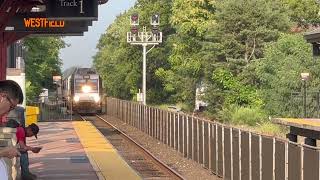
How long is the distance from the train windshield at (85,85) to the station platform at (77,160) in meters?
21.6

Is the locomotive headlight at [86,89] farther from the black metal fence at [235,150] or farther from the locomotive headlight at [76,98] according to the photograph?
the black metal fence at [235,150]

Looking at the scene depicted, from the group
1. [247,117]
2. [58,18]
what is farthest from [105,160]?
[247,117]

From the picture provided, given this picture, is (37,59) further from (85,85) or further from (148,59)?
(148,59)

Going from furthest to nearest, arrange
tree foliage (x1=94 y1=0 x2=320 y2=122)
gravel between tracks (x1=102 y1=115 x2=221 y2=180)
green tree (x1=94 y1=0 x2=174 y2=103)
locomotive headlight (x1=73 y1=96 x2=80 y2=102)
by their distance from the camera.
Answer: green tree (x1=94 y1=0 x2=174 y2=103) < locomotive headlight (x1=73 y1=96 x2=80 y2=102) < tree foliage (x1=94 y1=0 x2=320 y2=122) < gravel between tracks (x1=102 y1=115 x2=221 y2=180)

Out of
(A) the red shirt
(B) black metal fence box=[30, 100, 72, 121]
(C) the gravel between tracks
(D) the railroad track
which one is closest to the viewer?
(A) the red shirt

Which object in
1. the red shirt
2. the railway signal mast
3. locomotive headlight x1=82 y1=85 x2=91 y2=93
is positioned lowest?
the red shirt

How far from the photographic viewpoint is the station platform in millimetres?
16500

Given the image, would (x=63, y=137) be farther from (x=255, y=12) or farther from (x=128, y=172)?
(x=255, y=12)

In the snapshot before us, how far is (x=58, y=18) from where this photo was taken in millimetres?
12953

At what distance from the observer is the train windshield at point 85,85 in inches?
2024

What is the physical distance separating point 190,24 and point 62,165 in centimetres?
3890

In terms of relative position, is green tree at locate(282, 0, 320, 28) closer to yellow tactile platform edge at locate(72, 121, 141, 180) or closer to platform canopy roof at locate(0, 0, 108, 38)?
yellow tactile platform edge at locate(72, 121, 141, 180)

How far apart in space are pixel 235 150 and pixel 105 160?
6.27 metres

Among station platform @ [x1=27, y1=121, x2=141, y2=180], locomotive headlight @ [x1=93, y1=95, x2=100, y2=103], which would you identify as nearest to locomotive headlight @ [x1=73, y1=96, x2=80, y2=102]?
locomotive headlight @ [x1=93, y1=95, x2=100, y2=103]
